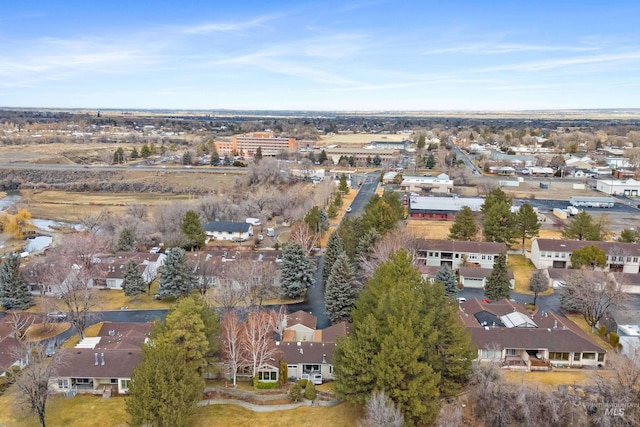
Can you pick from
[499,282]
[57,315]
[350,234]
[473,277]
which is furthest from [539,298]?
[57,315]

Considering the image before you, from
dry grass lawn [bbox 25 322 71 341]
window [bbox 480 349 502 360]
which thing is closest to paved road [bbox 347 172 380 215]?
window [bbox 480 349 502 360]

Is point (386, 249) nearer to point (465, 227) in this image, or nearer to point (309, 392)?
point (465, 227)

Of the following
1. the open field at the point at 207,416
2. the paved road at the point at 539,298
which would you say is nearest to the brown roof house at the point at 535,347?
the paved road at the point at 539,298

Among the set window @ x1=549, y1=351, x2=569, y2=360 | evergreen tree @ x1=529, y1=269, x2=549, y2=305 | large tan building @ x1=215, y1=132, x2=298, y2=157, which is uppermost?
large tan building @ x1=215, y1=132, x2=298, y2=157

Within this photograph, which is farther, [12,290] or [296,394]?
[12,290]

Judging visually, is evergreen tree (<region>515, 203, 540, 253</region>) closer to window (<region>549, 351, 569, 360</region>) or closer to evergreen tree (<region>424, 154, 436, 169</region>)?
window (<region>549, 351, 569, 360</region>)

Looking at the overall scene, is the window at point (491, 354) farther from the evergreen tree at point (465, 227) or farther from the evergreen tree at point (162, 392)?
the evergreen tree at point (465, 227)
